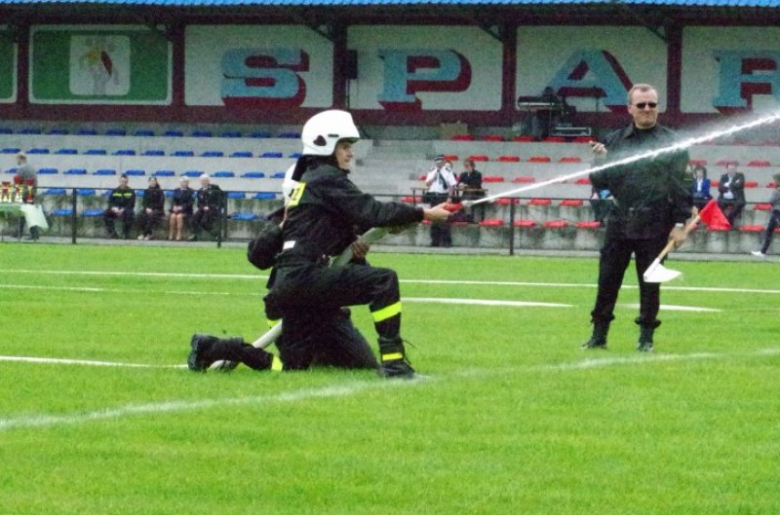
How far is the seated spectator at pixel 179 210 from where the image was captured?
125ft

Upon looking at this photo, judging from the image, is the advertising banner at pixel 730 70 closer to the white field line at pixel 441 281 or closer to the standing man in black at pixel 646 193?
the white field line at pixel 441 281

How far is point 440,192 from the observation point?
120ft

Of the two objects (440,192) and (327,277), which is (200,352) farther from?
(440,192)

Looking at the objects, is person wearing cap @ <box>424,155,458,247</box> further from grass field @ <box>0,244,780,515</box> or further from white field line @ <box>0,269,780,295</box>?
grass field @ <box>0,244,780,515</box>

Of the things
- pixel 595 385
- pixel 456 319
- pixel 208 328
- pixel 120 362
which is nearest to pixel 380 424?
pixel 595 385

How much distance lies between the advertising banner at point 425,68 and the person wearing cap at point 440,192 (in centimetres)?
1007

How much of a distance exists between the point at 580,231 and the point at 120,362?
24.3 meters

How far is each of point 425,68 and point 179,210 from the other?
1191cm

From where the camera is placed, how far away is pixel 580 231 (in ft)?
119

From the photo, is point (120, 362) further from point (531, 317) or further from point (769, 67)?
point (769, 67)

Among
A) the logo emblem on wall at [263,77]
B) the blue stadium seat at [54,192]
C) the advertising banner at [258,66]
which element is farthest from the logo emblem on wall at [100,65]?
the blue stadium seat at [54,192]

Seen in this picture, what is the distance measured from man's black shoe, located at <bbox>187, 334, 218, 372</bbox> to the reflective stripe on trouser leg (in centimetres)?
108

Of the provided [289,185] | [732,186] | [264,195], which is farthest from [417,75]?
[289,185]

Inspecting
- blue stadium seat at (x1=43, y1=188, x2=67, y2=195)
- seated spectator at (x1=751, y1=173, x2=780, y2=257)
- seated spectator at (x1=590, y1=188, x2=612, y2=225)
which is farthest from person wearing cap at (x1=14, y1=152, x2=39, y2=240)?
seated spectator at (x1=751, y1=173, x2=780, y2=257)
